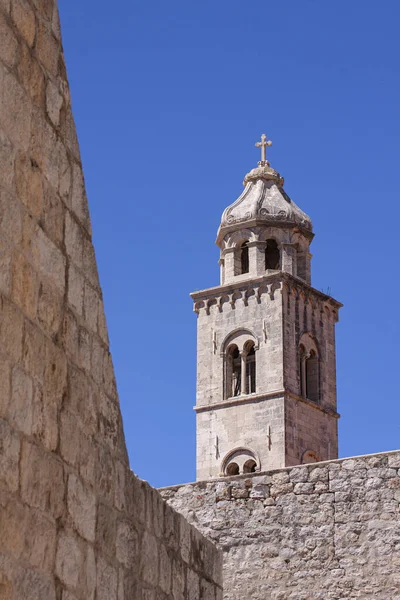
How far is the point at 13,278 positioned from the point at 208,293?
36.3m

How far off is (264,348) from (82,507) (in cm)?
3401

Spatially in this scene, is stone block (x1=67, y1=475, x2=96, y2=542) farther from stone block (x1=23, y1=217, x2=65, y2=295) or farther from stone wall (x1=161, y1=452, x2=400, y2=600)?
stone wall (x1=161, y1=452, x2=400, y2=600)

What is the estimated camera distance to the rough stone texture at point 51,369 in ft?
13.3

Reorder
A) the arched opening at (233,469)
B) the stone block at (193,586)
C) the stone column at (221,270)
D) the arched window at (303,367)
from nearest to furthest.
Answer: the stone block at (193,586) → the arched opening at (233,469) → the arched window at (303,367) → the stone column at (221,270)

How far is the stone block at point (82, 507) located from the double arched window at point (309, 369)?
3427 centimetres

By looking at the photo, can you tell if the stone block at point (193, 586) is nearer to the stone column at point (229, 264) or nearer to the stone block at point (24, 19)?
the stone block at point (24, 19)

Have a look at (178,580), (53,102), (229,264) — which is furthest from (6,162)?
(229,264)

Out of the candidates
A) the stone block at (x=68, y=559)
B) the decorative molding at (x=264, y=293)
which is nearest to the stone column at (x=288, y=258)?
the decorative molding at (x=264, y=293)

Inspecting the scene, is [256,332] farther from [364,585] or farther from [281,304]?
[364,585]

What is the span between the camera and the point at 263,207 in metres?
40.2

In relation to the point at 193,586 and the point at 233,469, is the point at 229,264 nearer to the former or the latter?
the point at 233,469

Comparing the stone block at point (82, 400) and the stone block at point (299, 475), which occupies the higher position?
the stone block at point (299, 475)

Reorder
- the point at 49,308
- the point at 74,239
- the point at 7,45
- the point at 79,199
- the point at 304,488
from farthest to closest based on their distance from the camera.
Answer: the point at 304,488 < the point at 79,199 < the point at 74,239 < the point at 49,308 < the point at 7,45

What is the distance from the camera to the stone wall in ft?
30.2
